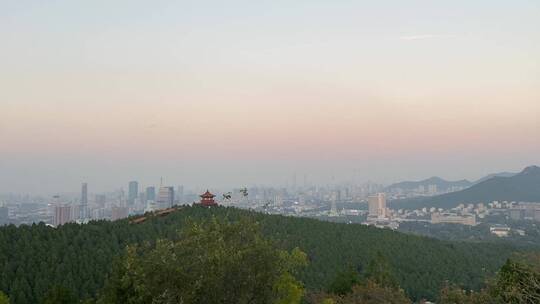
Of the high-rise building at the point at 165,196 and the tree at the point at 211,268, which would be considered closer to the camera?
the tree at the point at 211,268

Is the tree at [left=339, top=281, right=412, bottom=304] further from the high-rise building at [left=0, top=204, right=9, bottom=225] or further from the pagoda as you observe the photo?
the high-rise building at [left=0, top=204, right=9, bottom=225]

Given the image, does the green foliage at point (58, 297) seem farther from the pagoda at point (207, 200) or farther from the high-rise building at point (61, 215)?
the high-rise building at point (61, 215)

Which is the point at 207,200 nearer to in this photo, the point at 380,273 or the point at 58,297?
the point at 380,273

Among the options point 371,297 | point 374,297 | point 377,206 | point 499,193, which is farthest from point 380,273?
point 499,193

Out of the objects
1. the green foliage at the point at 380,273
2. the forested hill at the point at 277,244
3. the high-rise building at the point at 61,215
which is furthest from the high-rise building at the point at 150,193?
the green foliage at the point at 380,273

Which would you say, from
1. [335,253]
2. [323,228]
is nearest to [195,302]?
[335,253]

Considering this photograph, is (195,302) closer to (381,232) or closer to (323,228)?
(323,228)

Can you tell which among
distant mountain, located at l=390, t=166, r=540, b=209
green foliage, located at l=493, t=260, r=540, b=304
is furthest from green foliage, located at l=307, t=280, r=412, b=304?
distant mountain, located at l=390, t=166, r=540, b=209
